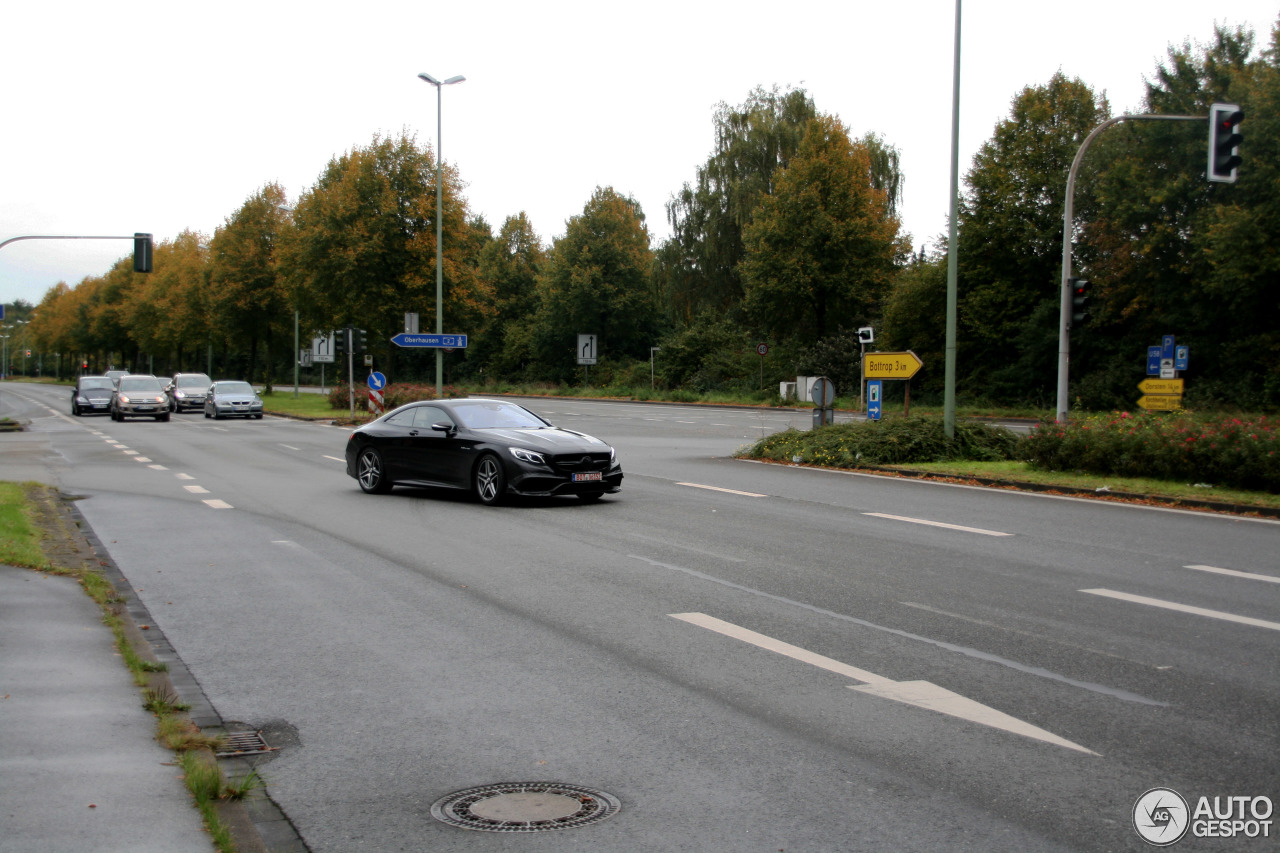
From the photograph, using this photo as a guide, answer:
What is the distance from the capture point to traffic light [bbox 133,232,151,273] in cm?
3441

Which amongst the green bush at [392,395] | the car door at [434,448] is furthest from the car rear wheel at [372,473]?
the green bush at [392,395]

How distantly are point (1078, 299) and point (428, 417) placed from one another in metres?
11.7

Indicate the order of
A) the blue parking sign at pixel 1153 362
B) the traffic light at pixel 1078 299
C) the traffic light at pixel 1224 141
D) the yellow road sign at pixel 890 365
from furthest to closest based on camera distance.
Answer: the blue parking sign at pixel 1153 362, the yellow road sign at pixel 890 365, the traffic light at pixel 1078 299, the traffic light at pixel 1224 141

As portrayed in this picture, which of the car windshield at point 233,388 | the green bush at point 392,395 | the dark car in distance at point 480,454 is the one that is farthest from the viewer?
the car windshield at point 233,388

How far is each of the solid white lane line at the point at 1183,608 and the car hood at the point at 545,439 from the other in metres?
7.11

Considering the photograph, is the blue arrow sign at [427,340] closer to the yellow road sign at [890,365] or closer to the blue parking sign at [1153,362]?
the yellow road sign at [890,365]

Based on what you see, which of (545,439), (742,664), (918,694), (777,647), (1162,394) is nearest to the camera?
(918,694)

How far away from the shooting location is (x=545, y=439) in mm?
14047

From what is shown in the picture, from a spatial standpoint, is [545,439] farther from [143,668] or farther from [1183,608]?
[143,668]

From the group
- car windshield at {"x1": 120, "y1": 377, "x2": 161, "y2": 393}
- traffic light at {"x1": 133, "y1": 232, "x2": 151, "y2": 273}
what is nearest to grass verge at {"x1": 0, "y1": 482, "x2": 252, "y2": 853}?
traffic light at {"x1": 133, "y1": 232, "x2": 151, "y2": 273}

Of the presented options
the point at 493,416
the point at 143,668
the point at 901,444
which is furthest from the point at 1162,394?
the point at 143,668

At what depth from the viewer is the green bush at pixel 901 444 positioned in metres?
19.2

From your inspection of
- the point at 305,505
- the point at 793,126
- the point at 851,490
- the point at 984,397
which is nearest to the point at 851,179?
the point at 793,126

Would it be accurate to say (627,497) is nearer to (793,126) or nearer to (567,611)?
(567,611)
